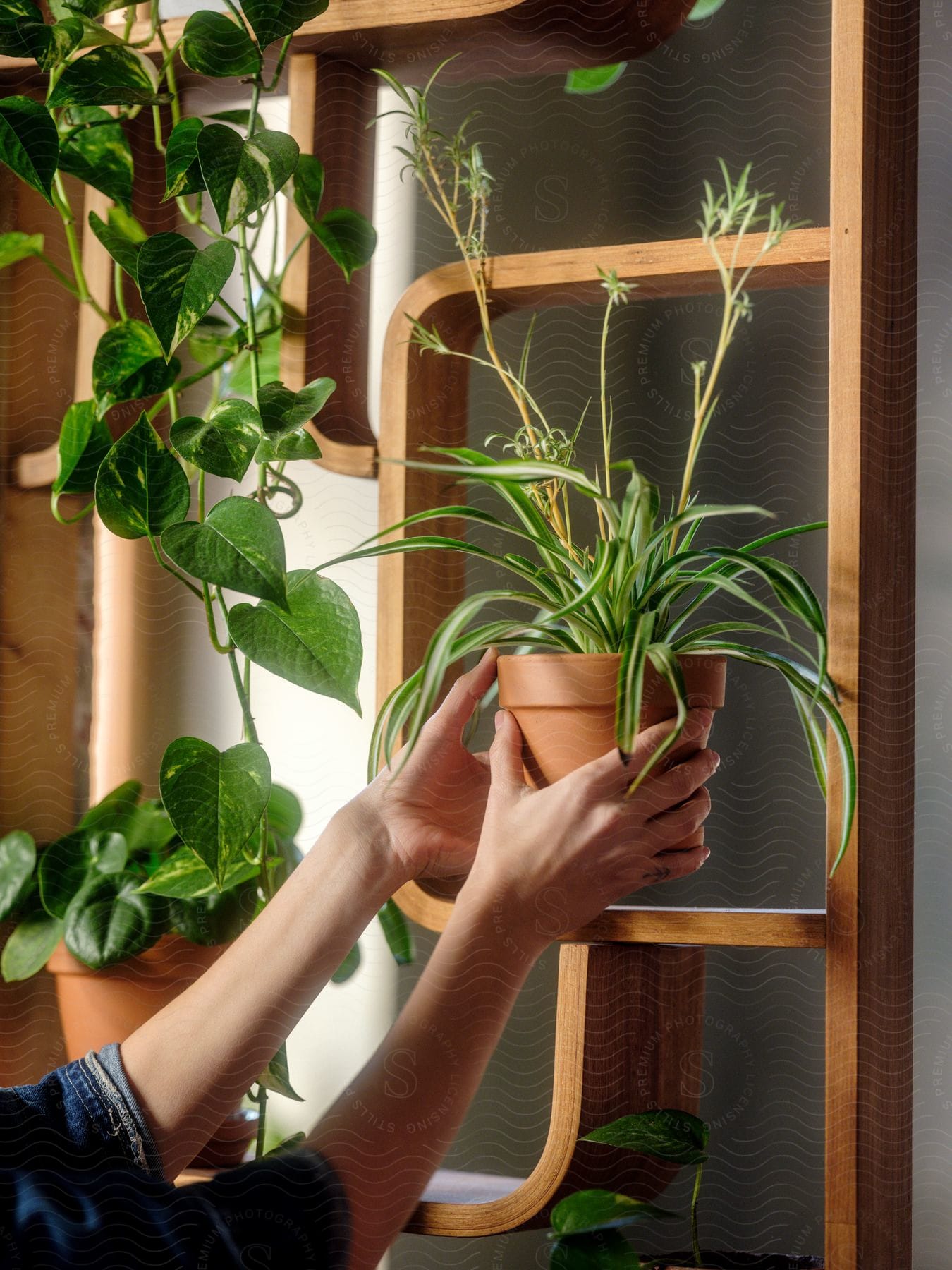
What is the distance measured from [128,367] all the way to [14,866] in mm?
371

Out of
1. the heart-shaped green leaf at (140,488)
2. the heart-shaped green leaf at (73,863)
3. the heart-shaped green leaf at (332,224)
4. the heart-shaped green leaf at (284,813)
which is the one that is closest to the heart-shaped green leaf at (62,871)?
the heart-shaped green leaf at (73,863)

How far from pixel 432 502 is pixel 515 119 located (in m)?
0.27

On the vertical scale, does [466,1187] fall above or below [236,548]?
below

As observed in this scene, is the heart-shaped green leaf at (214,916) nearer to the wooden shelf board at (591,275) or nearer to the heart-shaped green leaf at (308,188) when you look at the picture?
the wooden shelf board at (591,275)

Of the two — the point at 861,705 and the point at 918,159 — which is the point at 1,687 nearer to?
the point at 861,705

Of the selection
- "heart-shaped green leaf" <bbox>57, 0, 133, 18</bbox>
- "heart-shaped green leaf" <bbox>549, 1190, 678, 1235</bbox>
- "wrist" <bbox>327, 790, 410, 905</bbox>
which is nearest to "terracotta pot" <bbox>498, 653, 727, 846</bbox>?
"wrist" <bbox>327, 790, 410, 905</bbox>

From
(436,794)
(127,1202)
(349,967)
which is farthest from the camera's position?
(349,967)

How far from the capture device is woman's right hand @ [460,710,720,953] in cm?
55

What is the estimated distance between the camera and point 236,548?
2.07 ft

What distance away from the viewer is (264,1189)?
0.54 meters

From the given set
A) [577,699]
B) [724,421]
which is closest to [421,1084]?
[577,699]

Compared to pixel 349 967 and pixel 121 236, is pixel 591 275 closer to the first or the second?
pixel 121 236

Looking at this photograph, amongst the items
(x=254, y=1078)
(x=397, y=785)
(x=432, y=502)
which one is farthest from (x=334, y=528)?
(x=254, y=1078)

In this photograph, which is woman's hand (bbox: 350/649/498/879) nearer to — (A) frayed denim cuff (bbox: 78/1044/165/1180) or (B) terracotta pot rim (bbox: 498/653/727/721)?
(B) terracotta pot rim (bbox: 498/653/727/721)
